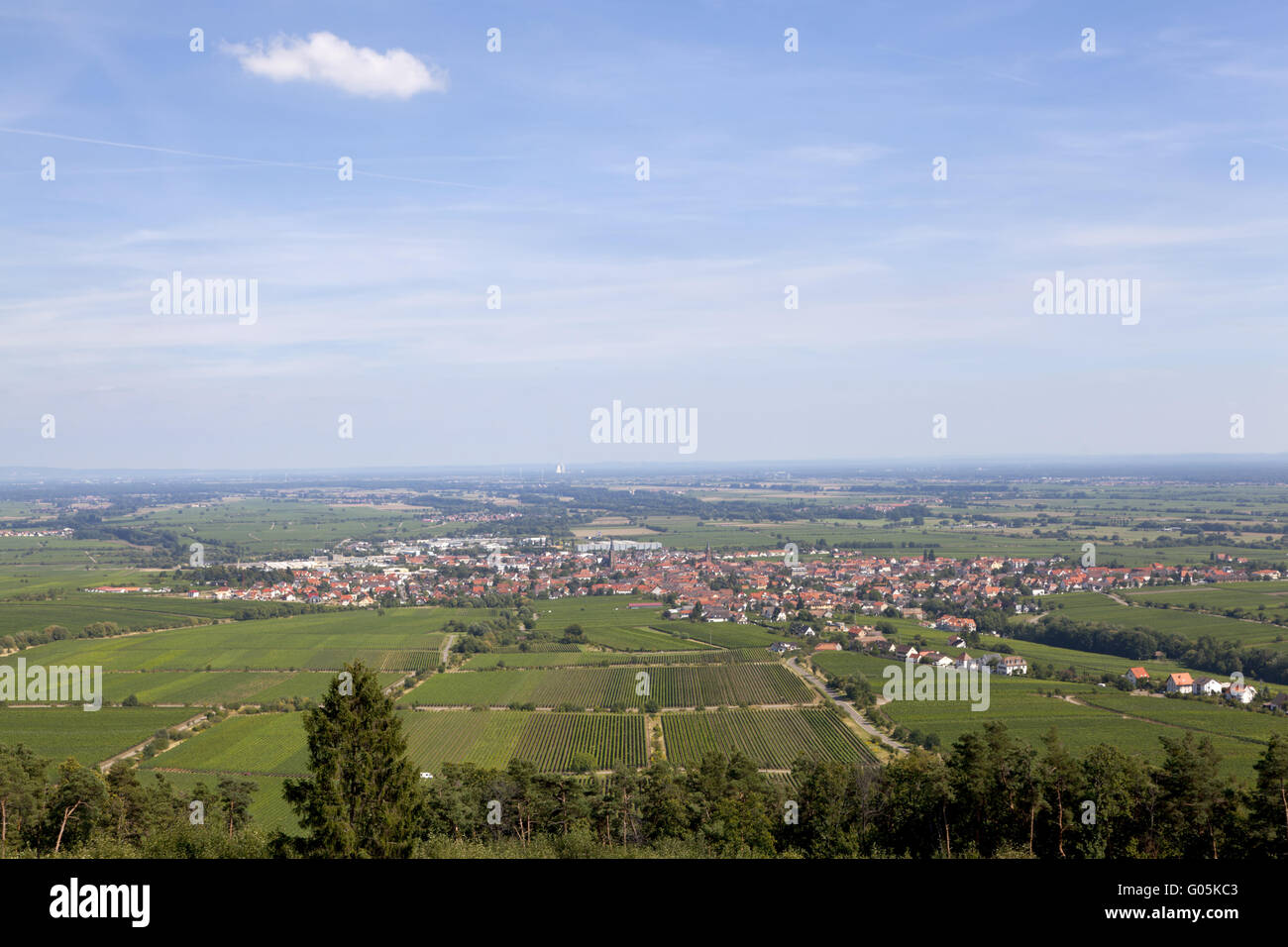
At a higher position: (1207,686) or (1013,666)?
(1207,686)

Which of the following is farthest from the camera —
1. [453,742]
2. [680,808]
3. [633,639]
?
[633,639]

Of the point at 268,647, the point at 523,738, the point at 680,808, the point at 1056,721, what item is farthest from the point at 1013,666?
the point at 268,647

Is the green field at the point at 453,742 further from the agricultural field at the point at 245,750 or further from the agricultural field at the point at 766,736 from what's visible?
the agricultural field at the point at 766,736

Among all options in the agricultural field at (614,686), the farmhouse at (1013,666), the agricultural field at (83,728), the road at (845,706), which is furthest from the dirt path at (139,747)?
the farmhouse at (1013,666)

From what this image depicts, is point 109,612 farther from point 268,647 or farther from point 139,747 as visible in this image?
point 139,747

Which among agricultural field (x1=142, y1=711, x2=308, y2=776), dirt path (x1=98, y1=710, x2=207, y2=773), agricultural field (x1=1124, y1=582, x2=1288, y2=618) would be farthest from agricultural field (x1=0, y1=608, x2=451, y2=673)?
agricultural field (x1=1124, y1=582, x2=1288, y2=618)
